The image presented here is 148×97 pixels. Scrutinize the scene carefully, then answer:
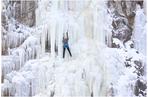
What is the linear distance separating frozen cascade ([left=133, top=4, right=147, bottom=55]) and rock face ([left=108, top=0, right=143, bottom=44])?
0.11m

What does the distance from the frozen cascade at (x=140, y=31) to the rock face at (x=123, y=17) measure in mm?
112

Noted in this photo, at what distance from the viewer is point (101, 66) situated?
9.81 m

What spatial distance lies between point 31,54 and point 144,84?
2508mm

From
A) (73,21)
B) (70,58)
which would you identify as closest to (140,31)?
(73,21)

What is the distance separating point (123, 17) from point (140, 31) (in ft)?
1.68

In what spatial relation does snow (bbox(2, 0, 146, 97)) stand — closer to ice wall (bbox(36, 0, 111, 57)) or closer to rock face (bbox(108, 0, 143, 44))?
ice wall (bbox(36, 0, 111, 57))

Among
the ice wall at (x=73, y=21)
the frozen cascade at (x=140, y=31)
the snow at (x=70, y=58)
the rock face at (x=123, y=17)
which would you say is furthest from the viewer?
the rock face at (x=123, y=17)

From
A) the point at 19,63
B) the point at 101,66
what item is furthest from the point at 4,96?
the point at 101,66

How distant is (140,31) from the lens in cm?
1039

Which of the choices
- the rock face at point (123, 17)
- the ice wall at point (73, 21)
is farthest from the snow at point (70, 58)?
the rock face at point (123, 17)

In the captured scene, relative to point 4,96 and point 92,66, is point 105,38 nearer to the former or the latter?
point 92,66

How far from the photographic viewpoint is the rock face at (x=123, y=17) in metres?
10.4

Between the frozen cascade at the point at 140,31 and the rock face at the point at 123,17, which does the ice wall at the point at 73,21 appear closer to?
the rock face at the point at 123,17

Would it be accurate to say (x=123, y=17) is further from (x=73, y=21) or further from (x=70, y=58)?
(x=70, y=58)
